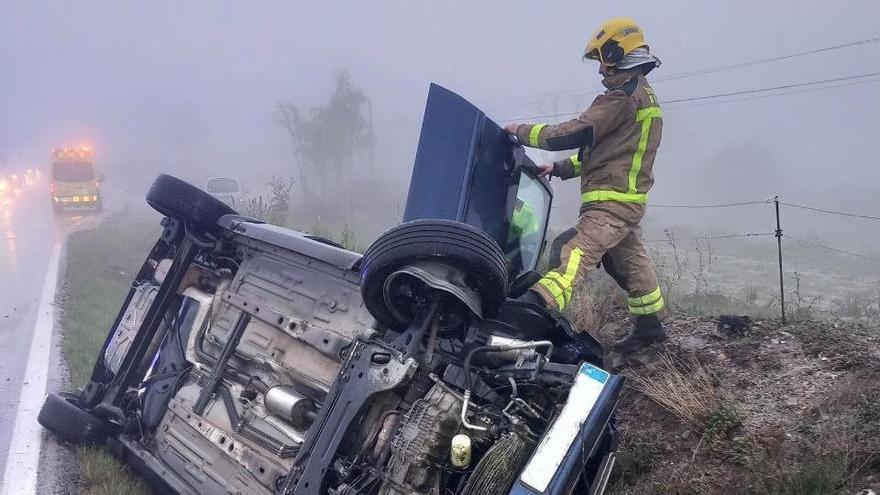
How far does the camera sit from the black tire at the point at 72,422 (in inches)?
162

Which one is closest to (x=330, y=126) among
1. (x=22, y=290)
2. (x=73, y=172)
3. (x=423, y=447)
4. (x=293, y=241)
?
(x=73, y=172)

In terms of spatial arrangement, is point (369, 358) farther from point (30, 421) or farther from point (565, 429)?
point (30, 421)

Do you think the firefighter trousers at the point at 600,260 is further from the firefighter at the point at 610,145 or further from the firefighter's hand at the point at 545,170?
the firefighter's hand at the point at 545,170

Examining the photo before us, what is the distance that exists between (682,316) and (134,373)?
3.74 meters

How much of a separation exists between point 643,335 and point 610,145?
1232 mm

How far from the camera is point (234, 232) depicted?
4.18m

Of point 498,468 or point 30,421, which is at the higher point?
point 498,468

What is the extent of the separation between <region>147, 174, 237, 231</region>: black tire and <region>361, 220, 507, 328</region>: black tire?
184 cm

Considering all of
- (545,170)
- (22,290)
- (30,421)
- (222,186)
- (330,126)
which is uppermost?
(330,126)

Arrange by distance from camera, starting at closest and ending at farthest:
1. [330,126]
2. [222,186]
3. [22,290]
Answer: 1. [22,290]
2. [222,186]
3. [330,126]

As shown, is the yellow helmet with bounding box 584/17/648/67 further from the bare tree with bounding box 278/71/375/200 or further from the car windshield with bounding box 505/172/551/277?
the bare tree with bounding box 278/71/375/200

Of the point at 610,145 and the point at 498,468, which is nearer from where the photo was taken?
the point at 498,468

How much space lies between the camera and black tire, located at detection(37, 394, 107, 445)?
411 centimetres

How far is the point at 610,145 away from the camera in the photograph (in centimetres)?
387
